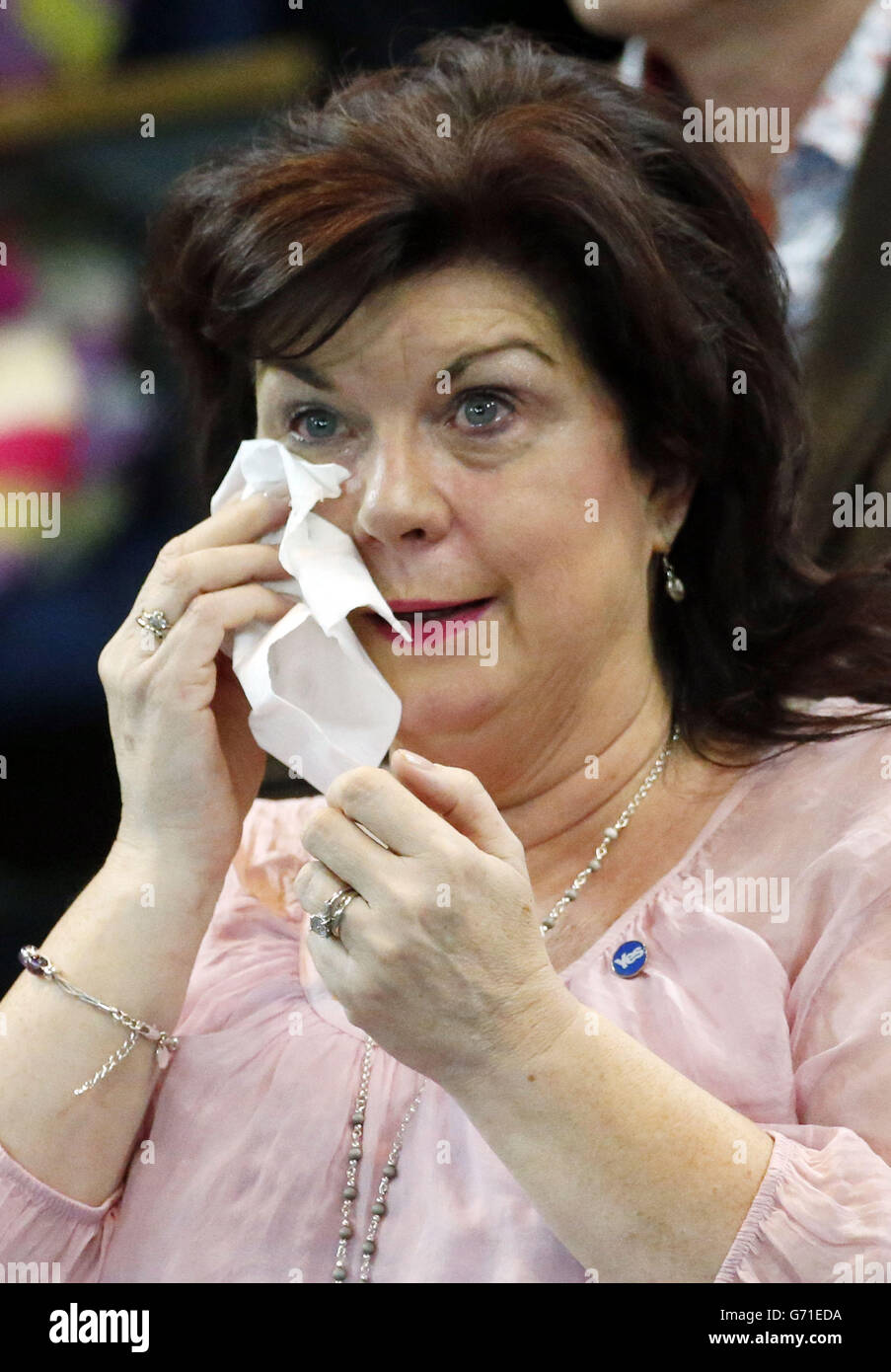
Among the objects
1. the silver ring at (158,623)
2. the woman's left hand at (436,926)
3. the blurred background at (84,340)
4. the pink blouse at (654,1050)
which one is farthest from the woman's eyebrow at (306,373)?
the blurred background at (84,340)

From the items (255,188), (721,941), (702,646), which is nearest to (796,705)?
(702,646)

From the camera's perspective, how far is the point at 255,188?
1.58 m

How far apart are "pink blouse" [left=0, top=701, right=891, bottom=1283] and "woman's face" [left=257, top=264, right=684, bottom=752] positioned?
247 millimetres

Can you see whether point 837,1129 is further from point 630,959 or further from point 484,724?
point 484,724

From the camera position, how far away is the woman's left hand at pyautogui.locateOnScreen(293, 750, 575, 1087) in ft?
4.17

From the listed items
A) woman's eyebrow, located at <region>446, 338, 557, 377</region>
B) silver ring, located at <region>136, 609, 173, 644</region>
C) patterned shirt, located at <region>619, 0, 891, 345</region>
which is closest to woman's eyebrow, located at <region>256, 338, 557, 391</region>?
woman's eyebrow, located at <region>446, 338, 557, 377</region>

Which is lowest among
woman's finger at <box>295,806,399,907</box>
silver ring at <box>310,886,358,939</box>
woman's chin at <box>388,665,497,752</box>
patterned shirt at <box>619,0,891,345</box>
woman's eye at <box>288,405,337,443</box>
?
silver ring at <box>310,886,358,939</box>

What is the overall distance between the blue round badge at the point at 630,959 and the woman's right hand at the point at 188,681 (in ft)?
1.32

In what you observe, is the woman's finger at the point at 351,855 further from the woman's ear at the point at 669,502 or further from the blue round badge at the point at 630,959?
the woman's ear at the point at 669,502

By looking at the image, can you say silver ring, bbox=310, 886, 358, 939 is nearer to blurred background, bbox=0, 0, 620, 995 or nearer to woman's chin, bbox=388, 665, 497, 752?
woman's chin, bbox=388, 665, 497, 752

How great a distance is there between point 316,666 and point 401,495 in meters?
0.18

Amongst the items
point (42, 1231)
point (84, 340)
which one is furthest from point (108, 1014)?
point (84, 340)

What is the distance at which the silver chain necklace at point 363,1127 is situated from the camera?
1464 mm
